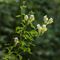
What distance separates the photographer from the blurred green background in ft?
12.7

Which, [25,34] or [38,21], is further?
[38,21]

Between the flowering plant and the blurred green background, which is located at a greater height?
the blurred green background

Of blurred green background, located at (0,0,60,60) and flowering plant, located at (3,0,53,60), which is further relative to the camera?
blurred green background, located at (0,0,60,60)

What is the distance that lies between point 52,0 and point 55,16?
29 centimetres

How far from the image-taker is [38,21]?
3.68m

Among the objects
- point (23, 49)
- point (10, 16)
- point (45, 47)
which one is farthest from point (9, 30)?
point (23, 49)

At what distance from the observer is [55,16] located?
14.3 ft

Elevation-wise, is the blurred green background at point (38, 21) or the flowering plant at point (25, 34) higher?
the blurred green background at point (38, 21)

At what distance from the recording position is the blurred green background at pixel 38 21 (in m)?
3.88

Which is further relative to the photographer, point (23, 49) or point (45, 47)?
point (45, 47)

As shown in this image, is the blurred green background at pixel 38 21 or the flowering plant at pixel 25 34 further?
the blurred green background at pixel 38 21

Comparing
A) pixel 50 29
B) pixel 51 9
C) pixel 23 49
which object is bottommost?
pixel 23 49

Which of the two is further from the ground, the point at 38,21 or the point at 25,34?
the point at 38,21

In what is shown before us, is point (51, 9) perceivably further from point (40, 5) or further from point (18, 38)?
point (18, 38)
